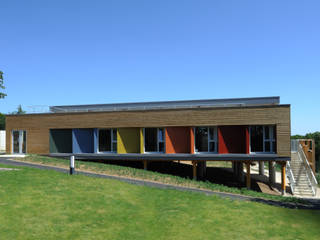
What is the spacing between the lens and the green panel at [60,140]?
24188 millimetres

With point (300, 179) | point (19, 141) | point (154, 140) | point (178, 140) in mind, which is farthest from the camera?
point (19, 141)

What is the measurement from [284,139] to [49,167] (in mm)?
16116

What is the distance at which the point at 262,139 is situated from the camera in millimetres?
A: 20359

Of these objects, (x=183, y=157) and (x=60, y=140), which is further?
(x=60, y=140)

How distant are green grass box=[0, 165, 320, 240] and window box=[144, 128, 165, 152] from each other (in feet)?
29.7

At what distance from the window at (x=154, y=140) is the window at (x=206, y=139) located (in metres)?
2.81

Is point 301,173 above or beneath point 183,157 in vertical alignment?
beneath

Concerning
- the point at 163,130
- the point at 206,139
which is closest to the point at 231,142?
the point at 206,139

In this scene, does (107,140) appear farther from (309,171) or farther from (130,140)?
(309,171)

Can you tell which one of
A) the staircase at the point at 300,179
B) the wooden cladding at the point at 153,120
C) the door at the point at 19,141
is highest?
the wooden cladding at the point at 153,120

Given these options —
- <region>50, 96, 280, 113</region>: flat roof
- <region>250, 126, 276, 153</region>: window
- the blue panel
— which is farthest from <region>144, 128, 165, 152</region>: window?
<region>250, 126, 276, 153</region>: window

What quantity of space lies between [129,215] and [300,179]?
1779 cm

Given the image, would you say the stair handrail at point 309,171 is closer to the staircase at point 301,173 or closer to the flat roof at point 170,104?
the staircase at point 301,173

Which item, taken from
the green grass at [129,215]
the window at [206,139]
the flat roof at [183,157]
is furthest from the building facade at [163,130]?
the green grass at [129,215]
